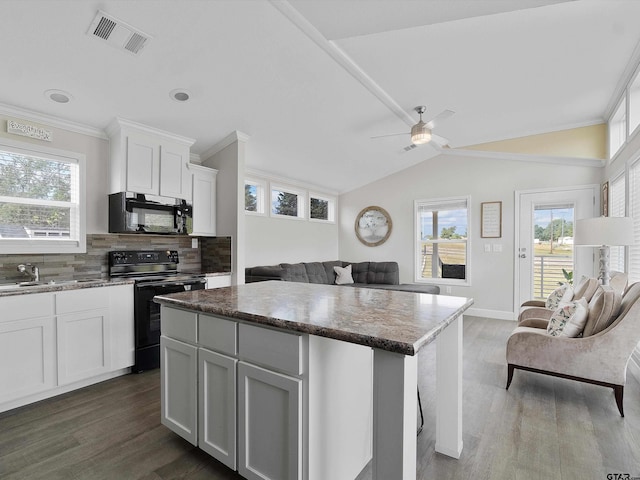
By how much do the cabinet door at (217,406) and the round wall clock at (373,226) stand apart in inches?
203

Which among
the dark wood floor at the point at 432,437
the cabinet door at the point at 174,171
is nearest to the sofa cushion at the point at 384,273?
the dark wood floor at the point at 432,437

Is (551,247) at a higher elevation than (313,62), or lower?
lower

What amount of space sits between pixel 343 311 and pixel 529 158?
16.2 feet

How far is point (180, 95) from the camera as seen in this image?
3.03m

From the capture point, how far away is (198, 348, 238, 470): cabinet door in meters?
1.61

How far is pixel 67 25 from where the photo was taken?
2.13 meters

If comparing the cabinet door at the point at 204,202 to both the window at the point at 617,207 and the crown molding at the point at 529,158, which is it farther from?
the window at the point at 617,207

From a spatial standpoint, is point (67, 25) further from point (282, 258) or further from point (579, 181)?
point (579, 181)

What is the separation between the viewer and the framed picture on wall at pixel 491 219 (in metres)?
5.32

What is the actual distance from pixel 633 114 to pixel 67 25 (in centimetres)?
498

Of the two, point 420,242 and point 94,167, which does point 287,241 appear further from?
point 94,167

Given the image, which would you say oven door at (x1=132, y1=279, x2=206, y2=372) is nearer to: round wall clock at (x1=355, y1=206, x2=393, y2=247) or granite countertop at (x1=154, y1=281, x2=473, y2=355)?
granite countertop at (x1=154, y1=281, x2=473, y2=355)

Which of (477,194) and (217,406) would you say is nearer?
(217,406)

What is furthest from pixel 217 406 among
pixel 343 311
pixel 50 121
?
pixel 50 121
